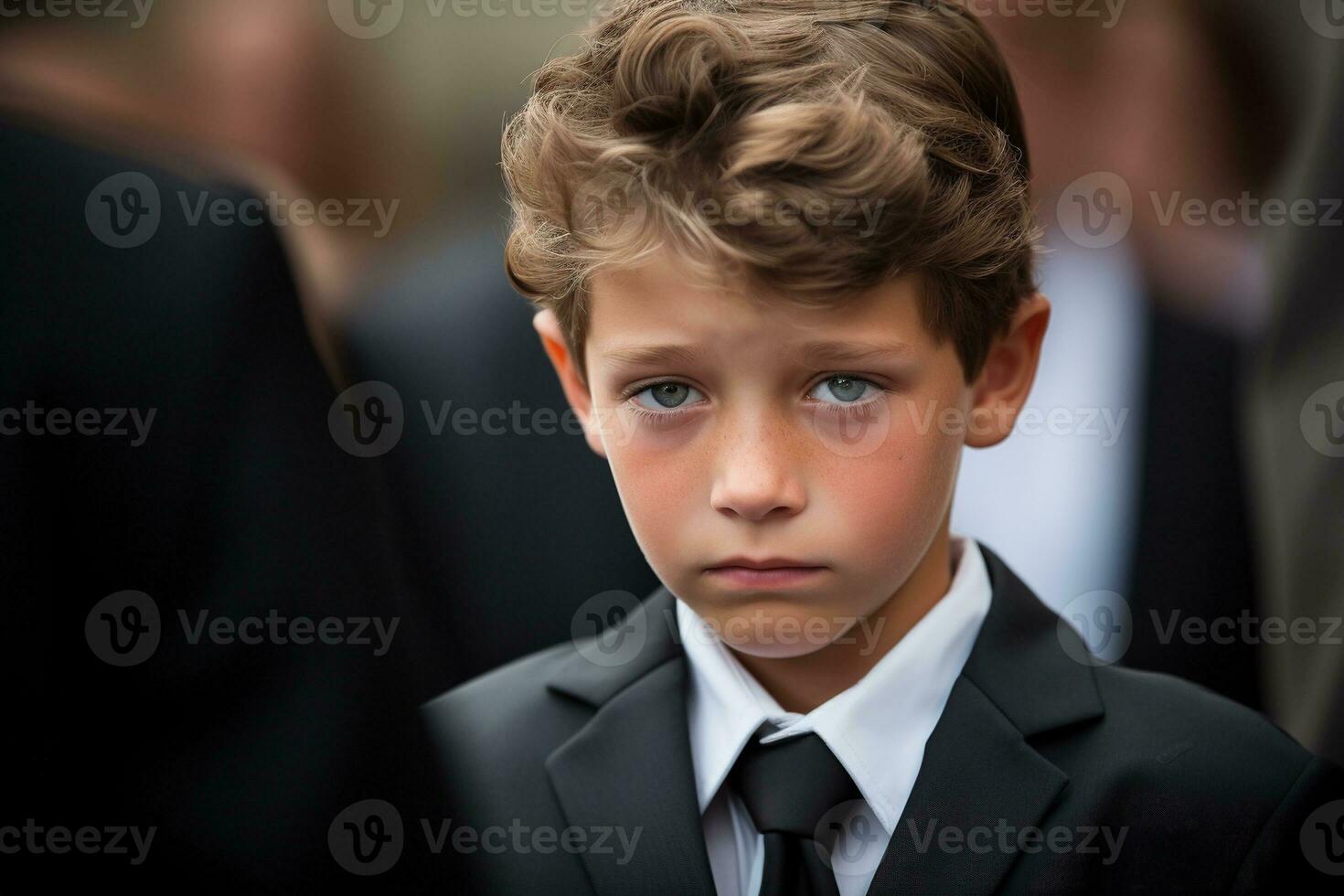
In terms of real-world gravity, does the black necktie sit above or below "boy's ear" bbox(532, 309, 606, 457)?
below

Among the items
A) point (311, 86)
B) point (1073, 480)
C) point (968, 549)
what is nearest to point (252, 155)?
point (311, 86)

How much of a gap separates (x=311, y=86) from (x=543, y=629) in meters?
0.83

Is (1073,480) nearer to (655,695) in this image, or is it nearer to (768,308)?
(655,695)

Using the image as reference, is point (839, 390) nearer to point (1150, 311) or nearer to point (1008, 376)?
point (1008, 376)

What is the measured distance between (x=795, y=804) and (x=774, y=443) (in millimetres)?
340

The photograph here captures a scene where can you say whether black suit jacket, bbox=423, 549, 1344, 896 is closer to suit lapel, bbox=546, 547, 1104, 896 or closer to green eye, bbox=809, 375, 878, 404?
suit lapel, bbox=546, 547, 1104, 896

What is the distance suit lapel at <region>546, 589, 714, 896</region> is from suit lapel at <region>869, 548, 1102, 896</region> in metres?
0.19

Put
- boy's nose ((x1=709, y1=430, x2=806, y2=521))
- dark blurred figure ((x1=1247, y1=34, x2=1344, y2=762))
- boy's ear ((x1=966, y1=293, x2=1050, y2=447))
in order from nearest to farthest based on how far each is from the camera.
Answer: boy's nose ((x1=709, y1=430, x2=806, y2=521)) < boy's ear ((x1=966, y1=293, x2=1050, y2=447)) < dark blurred figure ((x1=1247, y1=34, x2=1344, y2=762))

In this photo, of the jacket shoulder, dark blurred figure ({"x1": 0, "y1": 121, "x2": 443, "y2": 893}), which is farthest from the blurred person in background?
dark blurred figure ({"x1": 0, "y1": 121, "x2": 443, "y2": 893})

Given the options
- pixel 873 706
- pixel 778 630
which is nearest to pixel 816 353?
pixel 778 630

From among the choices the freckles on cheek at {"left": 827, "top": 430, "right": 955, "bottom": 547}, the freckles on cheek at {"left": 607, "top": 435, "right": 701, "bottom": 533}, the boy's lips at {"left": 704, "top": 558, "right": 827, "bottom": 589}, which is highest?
the freckles on cheek at {"left": 607, "top": 435, "right": 701, "bottom": 533}

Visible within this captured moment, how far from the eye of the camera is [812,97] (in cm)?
101

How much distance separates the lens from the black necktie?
3.54 feet

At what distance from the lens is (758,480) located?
0.97m
